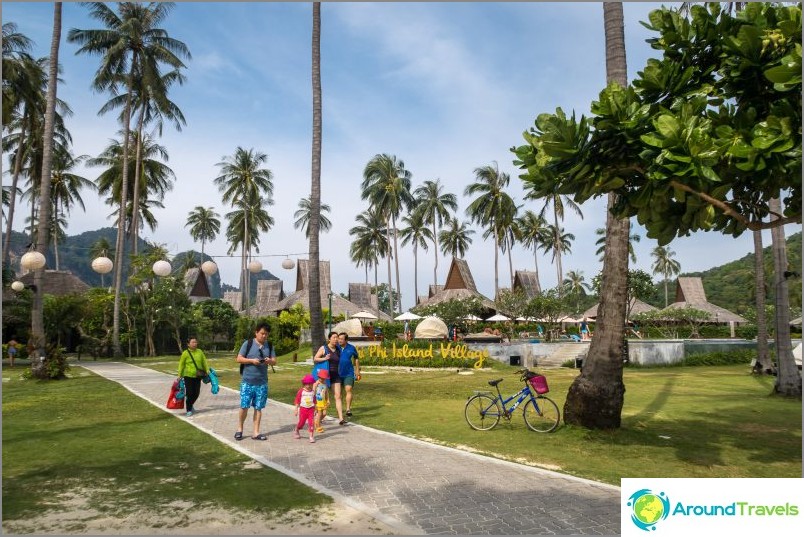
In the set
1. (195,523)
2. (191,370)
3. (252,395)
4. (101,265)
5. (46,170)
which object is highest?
(46,170)

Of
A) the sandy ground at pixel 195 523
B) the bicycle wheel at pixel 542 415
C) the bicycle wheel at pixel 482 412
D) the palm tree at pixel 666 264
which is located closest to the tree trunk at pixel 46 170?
the bicycle wheel at pixel 482 412

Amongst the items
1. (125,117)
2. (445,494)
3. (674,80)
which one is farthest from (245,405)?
(125,117)

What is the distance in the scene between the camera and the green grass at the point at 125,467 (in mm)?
5508

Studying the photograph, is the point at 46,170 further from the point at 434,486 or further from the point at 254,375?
the point at 434,486

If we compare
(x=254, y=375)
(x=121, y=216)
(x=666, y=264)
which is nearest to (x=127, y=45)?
(x=121, y=216)

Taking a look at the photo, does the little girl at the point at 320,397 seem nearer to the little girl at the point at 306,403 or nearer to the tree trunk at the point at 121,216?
the little girl at the point at 306,403

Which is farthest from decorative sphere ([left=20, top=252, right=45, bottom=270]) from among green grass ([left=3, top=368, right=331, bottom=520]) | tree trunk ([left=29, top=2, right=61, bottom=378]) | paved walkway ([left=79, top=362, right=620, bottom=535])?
paved walkway ([left=79, top=362, right=620, bottom=535])

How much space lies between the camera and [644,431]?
9.21 meters

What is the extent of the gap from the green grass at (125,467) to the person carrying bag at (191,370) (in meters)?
0.56

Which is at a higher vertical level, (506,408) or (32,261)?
(32,261)

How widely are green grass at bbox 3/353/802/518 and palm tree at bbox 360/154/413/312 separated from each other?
38.6 m

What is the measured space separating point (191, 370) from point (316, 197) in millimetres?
6685

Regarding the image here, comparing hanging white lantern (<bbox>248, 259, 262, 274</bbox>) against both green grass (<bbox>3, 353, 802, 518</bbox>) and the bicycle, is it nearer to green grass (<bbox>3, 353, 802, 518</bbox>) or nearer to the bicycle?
green grass (<bbox>3, 353, 802, 518</bbox>)

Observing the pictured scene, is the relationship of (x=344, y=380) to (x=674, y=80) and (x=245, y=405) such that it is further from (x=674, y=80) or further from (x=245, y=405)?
(x=674, y=80)
